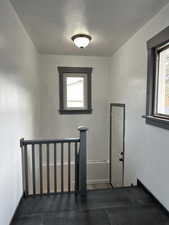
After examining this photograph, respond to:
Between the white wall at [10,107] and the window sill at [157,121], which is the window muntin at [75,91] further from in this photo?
the window sill at [157,121]

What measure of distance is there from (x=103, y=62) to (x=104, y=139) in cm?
206

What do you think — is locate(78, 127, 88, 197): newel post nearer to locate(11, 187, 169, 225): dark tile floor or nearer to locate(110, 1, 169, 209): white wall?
locate(11, 187, 169, 225): dark tile floor

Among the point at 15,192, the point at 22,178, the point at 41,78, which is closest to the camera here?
the point at 15,192

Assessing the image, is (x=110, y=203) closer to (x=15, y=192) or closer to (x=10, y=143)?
(x=15, y=192)

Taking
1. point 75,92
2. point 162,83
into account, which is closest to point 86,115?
point 75,92

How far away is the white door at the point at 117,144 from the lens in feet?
11.3

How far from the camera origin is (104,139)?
14.7ft

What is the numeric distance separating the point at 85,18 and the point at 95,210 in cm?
256

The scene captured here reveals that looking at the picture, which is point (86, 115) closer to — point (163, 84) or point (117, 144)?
point (117, 144)

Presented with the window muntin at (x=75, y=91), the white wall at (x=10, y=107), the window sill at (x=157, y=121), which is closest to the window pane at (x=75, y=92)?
the window muntin at (x=75, y=91)

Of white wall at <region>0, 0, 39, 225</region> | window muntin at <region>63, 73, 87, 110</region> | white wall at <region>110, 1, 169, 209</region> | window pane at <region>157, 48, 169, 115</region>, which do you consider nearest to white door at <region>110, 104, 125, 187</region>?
white wall at <region>110, 1, 169, 209</region>

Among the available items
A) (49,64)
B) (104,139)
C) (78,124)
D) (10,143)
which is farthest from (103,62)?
(10,143)

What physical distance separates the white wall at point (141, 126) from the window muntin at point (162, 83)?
0.74 feet

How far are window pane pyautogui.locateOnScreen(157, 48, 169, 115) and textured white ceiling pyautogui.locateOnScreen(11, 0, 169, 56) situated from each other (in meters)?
0.59
